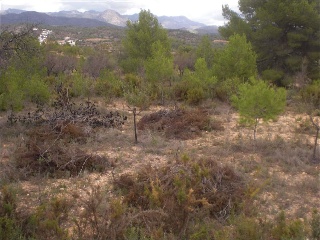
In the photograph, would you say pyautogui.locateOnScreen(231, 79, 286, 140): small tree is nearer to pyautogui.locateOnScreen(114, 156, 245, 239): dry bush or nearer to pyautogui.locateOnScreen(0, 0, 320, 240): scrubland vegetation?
pyautogui.locateOnScreen(0, 0, 320, 240): scrubland vegetation

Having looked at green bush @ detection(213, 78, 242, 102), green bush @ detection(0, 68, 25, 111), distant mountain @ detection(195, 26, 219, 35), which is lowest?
green bush @ detection(213, 78, 242, 102)

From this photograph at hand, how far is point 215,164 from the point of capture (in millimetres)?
5785

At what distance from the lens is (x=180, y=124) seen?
8.46 metres

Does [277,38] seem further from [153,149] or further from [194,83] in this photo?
[153,149]

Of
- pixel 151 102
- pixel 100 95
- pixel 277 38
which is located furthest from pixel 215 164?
pixel 277 38

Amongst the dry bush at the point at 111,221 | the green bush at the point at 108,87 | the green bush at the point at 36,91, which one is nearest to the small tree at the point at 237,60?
the green bush at the point at 108,87

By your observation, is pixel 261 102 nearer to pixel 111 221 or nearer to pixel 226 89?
pixel 226 89

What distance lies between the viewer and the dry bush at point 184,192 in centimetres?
425

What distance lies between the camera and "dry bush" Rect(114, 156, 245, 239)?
4.25 m

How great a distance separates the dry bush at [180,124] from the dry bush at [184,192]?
2.41m

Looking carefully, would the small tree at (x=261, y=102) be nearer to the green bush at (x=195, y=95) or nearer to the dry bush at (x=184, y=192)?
the dry bush at (x=184, y=192)

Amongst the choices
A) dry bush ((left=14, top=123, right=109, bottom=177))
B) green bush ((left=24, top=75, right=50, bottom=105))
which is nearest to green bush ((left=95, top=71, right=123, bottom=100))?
green bush ((left=24, top=75, right=50, bottom=105))

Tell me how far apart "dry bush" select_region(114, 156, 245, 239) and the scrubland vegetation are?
0.02 m

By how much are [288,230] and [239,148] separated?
11.7 feet
